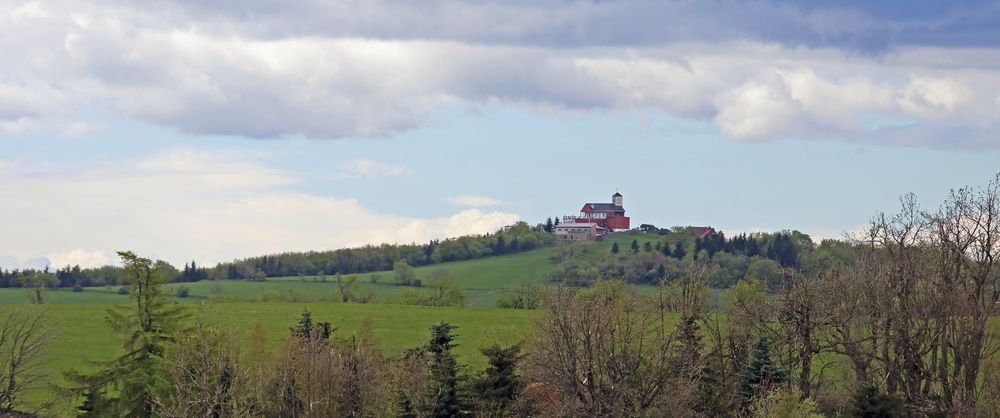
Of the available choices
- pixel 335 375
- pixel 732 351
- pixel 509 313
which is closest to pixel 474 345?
pixel 509 313

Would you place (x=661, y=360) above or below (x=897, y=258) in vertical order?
below

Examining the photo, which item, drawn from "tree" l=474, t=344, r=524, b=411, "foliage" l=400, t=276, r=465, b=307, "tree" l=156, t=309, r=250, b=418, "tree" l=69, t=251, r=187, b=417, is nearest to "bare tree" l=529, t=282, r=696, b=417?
"tree" l=474, t=344, r=524, b=411

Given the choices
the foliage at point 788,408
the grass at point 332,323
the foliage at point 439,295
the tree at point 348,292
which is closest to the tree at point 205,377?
the foliage at point 788,408

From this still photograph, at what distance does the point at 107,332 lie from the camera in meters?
105

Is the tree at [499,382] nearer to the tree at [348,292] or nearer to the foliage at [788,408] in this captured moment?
the foliage at [788,408]

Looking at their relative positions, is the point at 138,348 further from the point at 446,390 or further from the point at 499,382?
the point at 499,382

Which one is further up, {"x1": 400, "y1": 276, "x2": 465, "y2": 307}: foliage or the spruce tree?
{"x1": 400, "y1": 276, "x2": 465, "y2": 307}: foliage

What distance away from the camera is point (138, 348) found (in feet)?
209

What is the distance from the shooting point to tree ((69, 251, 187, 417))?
62.1m

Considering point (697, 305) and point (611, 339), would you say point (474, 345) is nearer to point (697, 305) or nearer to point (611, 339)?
point (697, 305)

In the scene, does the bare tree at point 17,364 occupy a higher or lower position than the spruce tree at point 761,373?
higher

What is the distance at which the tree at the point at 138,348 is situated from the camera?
62.1 meters

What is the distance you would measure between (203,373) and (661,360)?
79.8 ft

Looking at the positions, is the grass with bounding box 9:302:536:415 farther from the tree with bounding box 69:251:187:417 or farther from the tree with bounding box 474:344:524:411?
the tree with bounding box 69:251:187:417
